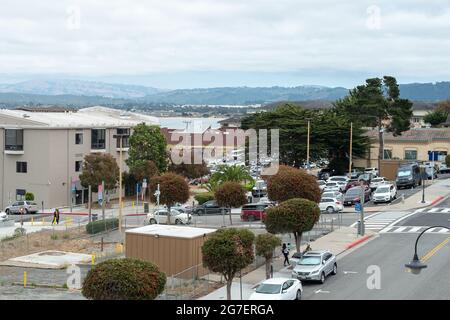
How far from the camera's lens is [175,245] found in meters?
35.7

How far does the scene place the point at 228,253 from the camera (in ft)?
95.9

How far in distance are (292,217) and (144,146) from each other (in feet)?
132

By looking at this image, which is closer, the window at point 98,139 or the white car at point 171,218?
the white car at point 171,218

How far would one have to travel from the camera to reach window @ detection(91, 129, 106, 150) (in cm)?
7712

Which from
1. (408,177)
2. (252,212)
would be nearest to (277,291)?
(252,212)

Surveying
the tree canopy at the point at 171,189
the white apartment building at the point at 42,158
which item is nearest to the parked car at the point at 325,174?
the white apartment building at the point at 42,158

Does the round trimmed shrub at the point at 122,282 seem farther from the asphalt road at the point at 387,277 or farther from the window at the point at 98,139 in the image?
the window at the point at 98,139

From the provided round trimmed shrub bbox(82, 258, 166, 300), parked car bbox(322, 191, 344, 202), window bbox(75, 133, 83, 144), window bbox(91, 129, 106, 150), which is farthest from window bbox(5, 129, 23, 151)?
round trimmed shrub bbox(82, 258, 166, 300)

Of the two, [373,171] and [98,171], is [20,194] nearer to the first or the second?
[98,171]

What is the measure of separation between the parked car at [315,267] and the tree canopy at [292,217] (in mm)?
3820

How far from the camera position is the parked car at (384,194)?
63688 millimetres

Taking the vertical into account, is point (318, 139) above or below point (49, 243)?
above
